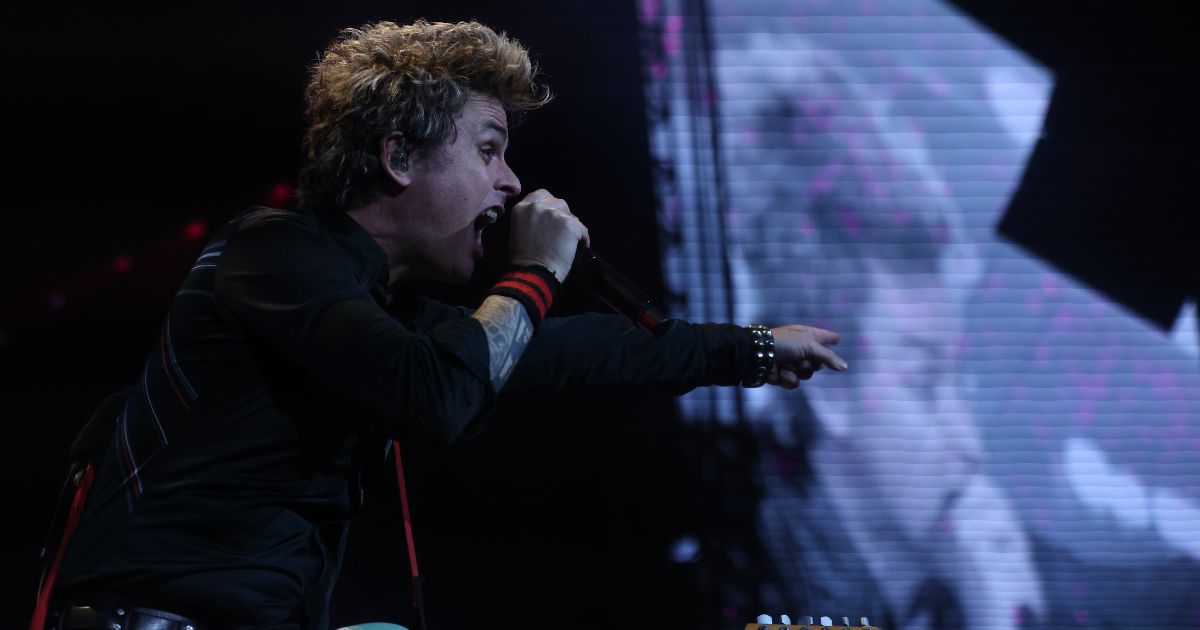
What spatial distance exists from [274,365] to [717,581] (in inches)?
65.3

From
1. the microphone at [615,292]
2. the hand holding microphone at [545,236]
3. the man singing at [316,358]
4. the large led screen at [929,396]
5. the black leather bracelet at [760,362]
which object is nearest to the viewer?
the man singing at [316,358]

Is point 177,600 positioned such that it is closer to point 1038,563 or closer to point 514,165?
point 514,165

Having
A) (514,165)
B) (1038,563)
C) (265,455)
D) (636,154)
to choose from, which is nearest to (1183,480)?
(1038,563)

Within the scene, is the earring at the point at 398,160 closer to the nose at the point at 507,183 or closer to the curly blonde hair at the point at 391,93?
the curly blonde hair at the point at 391,93

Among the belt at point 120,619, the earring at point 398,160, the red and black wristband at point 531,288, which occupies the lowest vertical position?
the belt at point 120,619

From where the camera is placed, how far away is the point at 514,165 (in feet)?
8.57

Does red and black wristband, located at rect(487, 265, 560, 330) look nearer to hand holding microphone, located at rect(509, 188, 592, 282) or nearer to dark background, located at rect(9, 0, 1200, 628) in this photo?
hand holding microphone, located at rect(509, 188, 592, 282)

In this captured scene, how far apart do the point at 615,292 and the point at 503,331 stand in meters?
0.30

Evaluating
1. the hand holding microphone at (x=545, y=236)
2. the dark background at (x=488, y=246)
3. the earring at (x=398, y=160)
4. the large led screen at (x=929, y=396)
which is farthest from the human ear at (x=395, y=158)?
the large led screen at (x=929, y=396)

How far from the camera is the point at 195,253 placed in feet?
8.39

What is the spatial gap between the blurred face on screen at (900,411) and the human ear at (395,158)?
1497 millimetres

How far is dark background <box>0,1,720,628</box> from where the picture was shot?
101 inches

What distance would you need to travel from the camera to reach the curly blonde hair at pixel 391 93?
1461 millimetres

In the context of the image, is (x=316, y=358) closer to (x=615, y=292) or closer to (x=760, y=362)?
(x=615, y=292)
